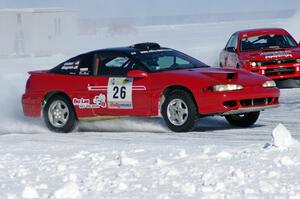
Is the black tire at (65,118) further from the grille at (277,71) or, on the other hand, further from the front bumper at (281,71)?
the grille at (277,71)

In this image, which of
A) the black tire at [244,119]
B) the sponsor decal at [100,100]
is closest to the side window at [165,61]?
the sponsor decal at [100,100]

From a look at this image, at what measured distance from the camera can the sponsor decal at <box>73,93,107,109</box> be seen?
11.3 meters

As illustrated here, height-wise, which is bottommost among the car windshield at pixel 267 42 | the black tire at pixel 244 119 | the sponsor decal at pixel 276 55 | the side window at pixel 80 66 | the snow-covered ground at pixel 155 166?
the snow-covered ground at pixel 155 166

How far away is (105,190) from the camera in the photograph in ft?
21.1

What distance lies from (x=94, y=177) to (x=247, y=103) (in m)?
4.09

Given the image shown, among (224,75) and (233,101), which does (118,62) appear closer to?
(224,75)

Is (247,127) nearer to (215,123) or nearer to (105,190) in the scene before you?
(215,123)

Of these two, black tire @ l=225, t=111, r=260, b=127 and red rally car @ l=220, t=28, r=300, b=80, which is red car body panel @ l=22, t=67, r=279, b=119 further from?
red rally car @ l=220, t=28, r=300, b=80

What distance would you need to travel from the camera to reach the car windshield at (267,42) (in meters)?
17.7

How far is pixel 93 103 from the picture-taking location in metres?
11.4

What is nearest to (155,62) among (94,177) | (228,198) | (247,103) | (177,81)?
(177,81)

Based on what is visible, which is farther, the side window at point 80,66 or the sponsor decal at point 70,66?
the sponsor decal at point 70,66

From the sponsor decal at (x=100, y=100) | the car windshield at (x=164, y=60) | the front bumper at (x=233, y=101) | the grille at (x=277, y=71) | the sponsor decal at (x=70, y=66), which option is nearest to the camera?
the front bumper at (x=233, y=101)

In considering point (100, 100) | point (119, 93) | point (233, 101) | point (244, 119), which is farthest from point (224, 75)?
point (100, 100)
